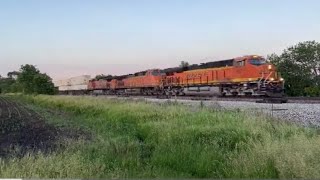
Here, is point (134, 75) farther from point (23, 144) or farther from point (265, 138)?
point (265, 138)

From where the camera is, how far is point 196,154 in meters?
9.27

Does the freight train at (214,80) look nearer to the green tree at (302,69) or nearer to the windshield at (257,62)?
the windshield at (257,62)

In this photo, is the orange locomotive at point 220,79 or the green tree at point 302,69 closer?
the orange locomotive at point 220,79

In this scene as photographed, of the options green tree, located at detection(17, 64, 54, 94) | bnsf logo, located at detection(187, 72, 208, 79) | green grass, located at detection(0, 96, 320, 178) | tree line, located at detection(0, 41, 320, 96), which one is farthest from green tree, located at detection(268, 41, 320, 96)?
green tree, located at detection(17, 64, 54, 94)

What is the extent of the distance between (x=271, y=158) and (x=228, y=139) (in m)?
3.28

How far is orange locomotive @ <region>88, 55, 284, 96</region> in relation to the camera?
1069 inches

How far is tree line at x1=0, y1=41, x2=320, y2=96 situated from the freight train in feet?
12.1

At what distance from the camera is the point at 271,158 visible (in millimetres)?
7238

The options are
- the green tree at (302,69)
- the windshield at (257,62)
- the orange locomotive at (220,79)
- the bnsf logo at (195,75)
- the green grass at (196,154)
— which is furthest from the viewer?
the bnsf logo at (195,75)

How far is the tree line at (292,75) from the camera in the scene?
30952 mm

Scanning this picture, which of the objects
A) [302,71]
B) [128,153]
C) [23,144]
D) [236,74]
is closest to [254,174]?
[128,153]

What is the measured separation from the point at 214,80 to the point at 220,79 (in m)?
1.09

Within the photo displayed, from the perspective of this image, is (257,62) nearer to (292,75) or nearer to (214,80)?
(214,80)

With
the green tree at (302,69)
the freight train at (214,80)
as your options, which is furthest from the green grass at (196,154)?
the green tree at (302,69)
